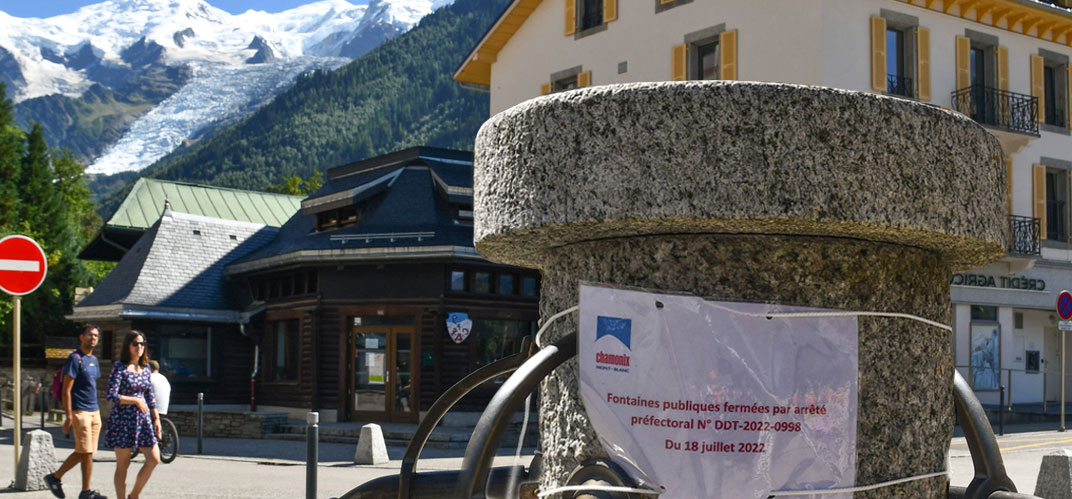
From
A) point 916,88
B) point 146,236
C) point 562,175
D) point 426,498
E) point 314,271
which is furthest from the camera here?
point 146,236

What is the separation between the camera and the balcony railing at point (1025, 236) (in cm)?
2745

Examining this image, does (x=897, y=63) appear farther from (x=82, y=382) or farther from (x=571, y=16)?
(x=82, y=382)

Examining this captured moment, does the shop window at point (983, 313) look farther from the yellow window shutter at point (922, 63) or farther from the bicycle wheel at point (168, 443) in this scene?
the bicycle wheel at point (168, 443)

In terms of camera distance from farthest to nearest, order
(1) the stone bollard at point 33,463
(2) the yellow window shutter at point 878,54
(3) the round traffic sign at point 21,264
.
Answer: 1. (2) the yellow window shutter at point 878,54
2. (1) the stone bollard at point 33,463
3. (3) the round traffic sign at point 21,264

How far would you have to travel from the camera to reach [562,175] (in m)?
1.94

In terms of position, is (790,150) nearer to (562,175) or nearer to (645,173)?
(645,173)

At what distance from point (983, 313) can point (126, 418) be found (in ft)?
78.2

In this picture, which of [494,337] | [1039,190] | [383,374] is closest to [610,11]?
[494,337]

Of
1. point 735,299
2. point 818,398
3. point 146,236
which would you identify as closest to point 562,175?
point 735,299

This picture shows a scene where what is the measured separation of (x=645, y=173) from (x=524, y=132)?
0.26 metres

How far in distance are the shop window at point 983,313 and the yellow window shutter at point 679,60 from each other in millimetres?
9427

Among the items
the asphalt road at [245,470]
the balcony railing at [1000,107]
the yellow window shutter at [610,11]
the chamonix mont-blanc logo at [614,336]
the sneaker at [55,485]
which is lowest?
the asphalt road at [245,470]

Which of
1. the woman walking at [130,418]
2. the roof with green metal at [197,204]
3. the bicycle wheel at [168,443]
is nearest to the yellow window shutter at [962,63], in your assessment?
the bicycle wheel at [168,443]

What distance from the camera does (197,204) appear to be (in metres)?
38.8
